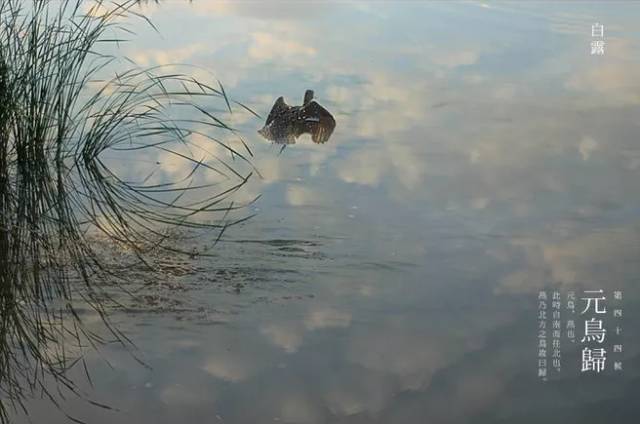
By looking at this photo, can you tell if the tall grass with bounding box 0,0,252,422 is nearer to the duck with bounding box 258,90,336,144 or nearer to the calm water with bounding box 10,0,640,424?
the calm water with bounding box 10,0,640,424

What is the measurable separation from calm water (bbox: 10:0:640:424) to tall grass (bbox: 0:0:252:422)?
15 cm

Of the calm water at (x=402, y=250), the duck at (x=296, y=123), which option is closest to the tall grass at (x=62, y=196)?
the calm water at (x=402, y=250)

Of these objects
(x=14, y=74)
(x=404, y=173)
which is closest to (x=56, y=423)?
(x=14, y=74)

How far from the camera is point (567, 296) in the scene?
11.2 feet

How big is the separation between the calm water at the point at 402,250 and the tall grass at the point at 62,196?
5.8 inches

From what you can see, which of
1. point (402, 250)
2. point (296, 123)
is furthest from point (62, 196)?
point (296, 123)

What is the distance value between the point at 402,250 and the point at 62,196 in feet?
4.54

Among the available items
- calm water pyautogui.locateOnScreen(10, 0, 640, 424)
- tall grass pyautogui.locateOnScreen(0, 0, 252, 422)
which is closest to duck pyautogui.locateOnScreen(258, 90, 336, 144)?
calm water pyautogui.locateOnScreen(10, 0, 640, 424)

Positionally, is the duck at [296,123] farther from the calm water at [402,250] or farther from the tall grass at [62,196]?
the tall grass at [62,196]

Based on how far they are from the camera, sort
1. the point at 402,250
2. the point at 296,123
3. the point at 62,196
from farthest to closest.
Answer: the point at 296,123, the point at 62,196, the point at 402,250

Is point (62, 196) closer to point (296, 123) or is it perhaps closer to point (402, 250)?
point (402, 250)

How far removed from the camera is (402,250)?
12.0 feet

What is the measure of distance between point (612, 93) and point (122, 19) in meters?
3.61

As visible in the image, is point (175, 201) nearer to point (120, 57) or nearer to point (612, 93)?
point (120, 57)
